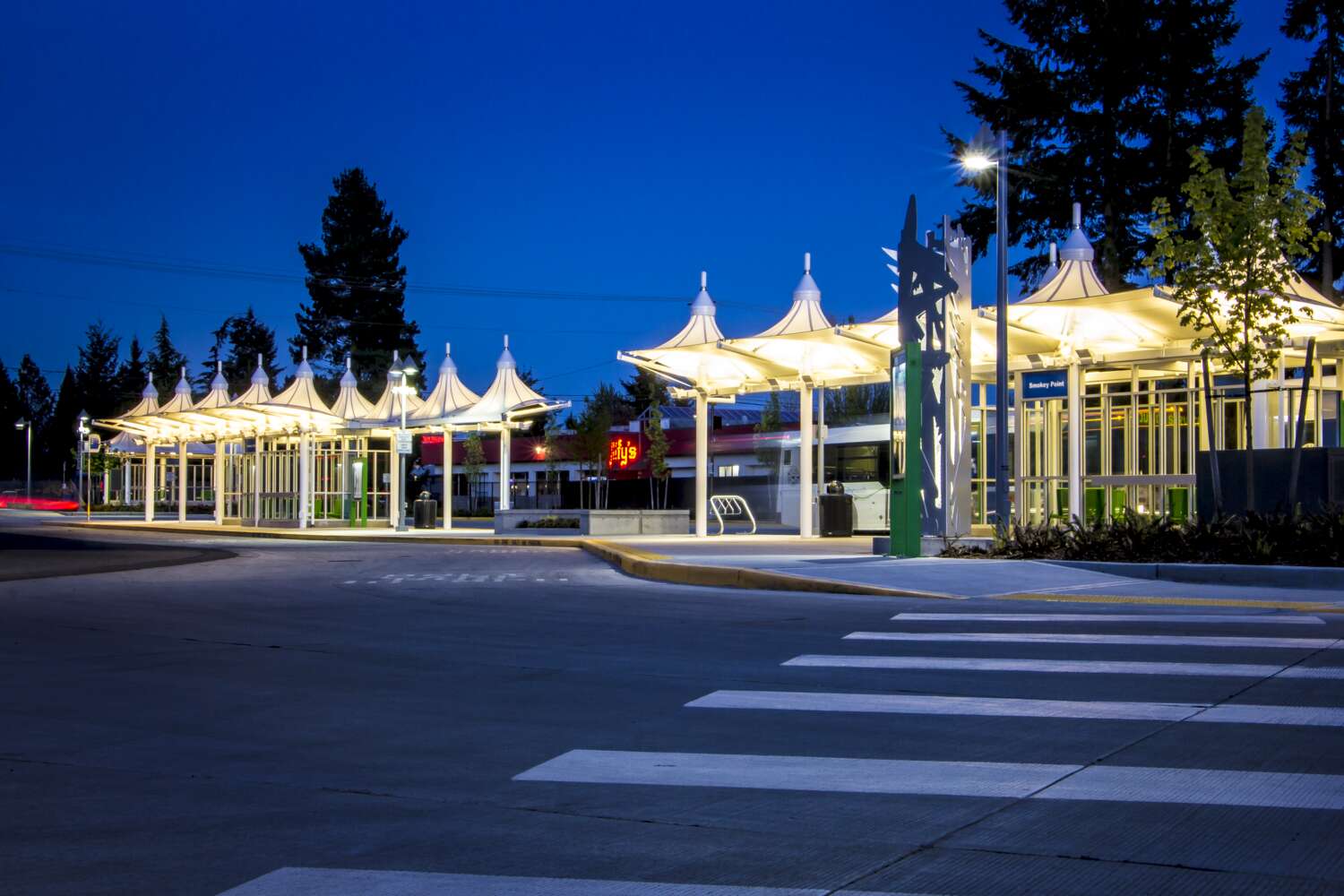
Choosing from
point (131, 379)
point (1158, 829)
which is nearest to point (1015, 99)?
point (1158, 829)

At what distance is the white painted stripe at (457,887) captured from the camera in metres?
4.23

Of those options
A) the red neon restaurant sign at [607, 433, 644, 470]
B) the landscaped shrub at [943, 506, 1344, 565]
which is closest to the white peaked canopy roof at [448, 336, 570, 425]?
the red neon restaurant sign at [607, 433, 644, 470]

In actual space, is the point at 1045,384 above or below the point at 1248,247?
below

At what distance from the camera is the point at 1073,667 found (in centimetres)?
905

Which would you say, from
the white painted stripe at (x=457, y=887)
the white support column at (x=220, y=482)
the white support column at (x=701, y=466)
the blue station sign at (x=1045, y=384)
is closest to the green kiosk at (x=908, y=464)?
the blue station sign at (x=1045, y=384)

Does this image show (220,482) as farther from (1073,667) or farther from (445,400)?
(1073,667)

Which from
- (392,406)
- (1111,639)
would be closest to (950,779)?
(1111,639)

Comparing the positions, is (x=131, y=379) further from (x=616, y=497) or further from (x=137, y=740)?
(x=137, y=740)

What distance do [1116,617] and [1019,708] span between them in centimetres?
513

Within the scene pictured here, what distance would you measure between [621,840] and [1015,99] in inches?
1780

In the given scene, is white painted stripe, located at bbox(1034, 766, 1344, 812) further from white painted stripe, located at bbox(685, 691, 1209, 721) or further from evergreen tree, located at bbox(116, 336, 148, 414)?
evergreen tree, located at bbox(116, 336, 148, 414)

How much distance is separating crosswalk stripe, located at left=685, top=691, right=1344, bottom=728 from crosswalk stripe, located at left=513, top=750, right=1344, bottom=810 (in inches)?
51.2

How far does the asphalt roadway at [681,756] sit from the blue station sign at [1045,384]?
14.5 meters

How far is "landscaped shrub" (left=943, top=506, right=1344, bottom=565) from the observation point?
634 inches
